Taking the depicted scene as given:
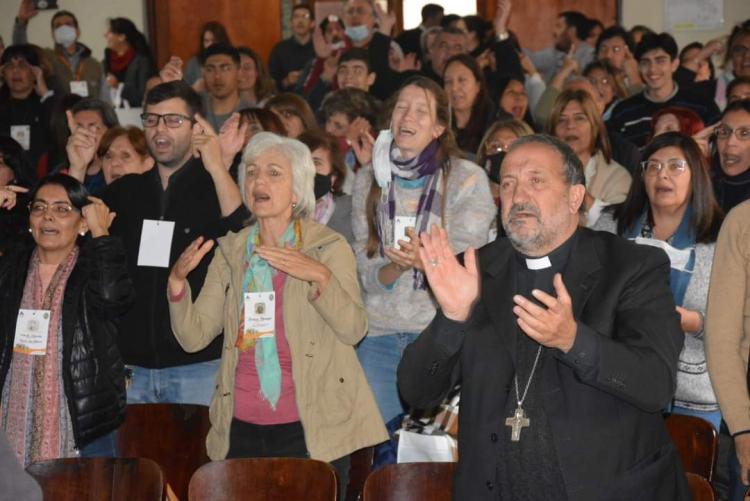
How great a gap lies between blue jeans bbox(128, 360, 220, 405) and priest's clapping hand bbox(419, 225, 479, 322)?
70.2 inches

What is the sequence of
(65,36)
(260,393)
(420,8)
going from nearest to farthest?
(260,393)
(65,36)
(420,8)

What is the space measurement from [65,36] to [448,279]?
7.25m

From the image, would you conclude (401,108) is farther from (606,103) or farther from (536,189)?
(606,103)

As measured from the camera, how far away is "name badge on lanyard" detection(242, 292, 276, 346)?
3.76 metres

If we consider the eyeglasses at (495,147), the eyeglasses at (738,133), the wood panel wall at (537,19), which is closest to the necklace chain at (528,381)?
the eyeglasses at (738,133)

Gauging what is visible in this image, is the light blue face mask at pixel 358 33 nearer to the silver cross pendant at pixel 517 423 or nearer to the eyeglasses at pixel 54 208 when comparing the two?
the eyeglasses at pixel 54 208

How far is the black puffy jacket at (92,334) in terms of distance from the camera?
387 centimetres

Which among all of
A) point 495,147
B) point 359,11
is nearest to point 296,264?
point 495,147

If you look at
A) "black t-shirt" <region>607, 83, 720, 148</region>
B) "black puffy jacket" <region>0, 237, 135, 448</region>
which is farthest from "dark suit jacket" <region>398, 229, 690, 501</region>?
"black t-shirt" <region>607, 83, 720, 148</region>

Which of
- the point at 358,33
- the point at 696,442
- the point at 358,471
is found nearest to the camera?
the point at 696,442

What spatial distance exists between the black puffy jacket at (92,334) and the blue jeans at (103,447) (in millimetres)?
75

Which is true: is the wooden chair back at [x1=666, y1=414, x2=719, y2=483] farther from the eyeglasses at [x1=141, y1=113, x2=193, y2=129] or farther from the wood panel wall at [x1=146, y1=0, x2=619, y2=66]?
the wood panel wall at [x1=146, y1=0, x2=619, y2=66]

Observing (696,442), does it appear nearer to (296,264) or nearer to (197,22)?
(296,264)

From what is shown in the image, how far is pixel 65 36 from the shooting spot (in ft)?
30.1
